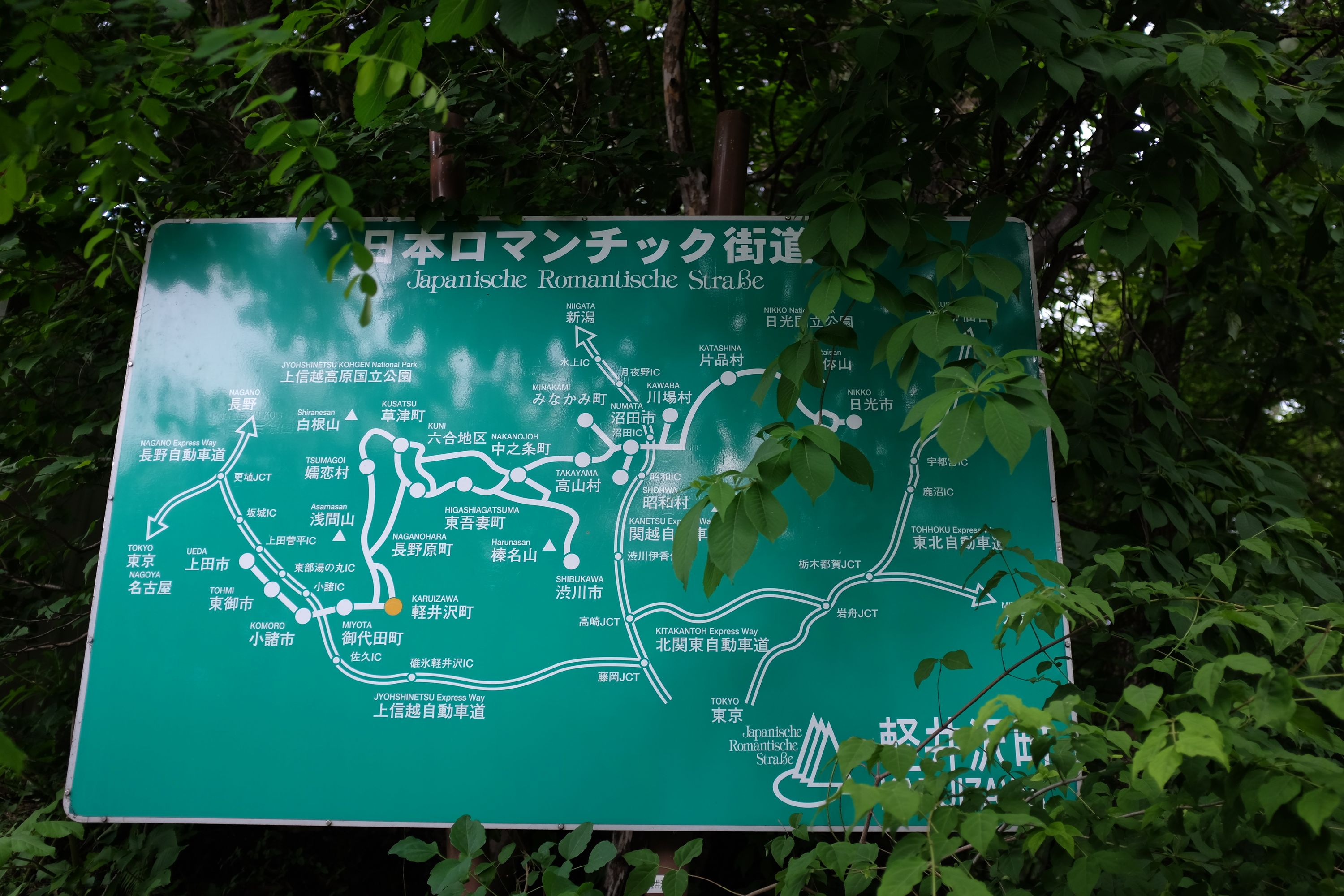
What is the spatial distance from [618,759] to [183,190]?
224 centimetres

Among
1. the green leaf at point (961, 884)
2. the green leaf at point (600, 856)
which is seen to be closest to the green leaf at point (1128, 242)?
the green leaf at point (961, 884)

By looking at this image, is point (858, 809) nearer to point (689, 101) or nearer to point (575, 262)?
point (575, 262)

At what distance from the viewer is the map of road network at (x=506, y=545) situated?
2141mm

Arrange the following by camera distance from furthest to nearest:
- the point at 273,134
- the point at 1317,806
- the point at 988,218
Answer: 1. the point at 988,218
2. the point at 273,134
3. the point at 1317,806

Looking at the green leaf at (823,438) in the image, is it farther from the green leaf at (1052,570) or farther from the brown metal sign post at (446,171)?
the brown metal sign post at (446,171)

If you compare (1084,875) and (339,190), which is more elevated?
(339,190)

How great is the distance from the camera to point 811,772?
6.93 feet

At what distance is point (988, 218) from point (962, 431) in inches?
33.1

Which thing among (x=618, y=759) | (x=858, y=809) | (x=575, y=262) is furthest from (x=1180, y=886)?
(x=575, y=262)

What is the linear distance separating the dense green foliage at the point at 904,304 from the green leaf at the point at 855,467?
0.04ft

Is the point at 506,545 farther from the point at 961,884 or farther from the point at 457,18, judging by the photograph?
the point at 961,884

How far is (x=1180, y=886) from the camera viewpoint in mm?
1646

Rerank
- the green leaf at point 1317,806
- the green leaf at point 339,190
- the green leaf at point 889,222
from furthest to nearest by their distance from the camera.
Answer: the green leaf at point 889,222
the green leaf at point 339,190
the green leaf at point 1317,806

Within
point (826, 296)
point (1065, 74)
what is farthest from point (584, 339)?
point (1065, 74)
